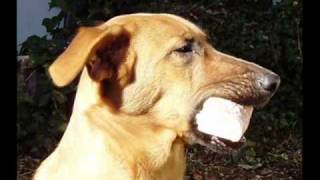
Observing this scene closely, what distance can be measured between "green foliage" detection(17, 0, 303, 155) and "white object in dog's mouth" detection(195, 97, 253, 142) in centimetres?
46

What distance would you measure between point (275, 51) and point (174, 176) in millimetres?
1021

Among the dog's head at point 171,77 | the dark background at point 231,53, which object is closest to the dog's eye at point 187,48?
the dog's head at point 171,77

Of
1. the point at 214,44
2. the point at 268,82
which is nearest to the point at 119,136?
the point at 268,82

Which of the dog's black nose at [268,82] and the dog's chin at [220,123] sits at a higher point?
the dog's black nose at [268,82]

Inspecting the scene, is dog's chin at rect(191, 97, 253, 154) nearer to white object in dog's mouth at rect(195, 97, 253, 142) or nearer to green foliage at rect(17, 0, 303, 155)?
white object in dog's mouth at rect(195, 97, 253, 142)

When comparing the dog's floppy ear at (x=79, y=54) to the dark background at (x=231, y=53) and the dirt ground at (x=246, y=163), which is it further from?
the dirt ground at (x=246, y=163)

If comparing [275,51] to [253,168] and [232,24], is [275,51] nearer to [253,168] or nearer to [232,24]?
[232,24]

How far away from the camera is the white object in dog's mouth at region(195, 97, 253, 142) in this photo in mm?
2330

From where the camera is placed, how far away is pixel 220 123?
7.85 feet

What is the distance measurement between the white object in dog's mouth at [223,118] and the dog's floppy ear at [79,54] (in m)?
0.35

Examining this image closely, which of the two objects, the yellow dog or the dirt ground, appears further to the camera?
the dirt ground

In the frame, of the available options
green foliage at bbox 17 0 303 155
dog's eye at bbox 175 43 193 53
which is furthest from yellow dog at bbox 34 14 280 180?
green foliage at bbox 17 0 303 155

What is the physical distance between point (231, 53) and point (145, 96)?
2.34 ft

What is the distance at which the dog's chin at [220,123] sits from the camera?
91.7 inches
